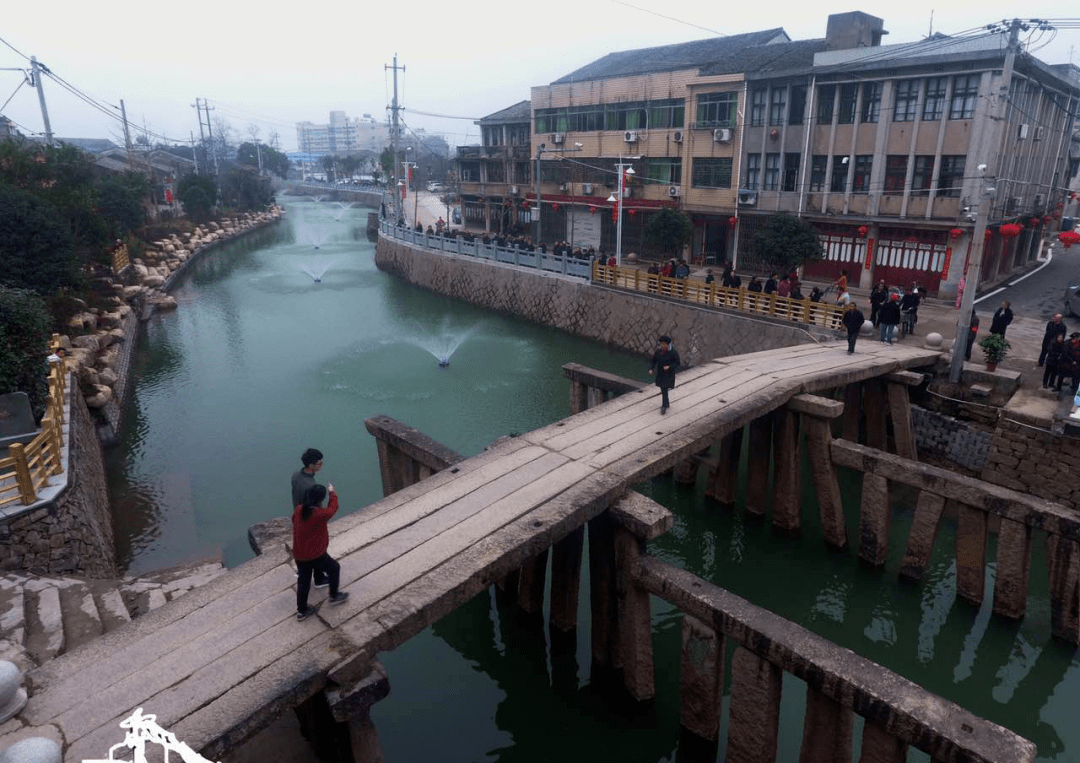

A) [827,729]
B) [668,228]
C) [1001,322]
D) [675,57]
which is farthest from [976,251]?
[675,57]

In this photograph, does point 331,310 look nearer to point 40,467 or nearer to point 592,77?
point 592,77

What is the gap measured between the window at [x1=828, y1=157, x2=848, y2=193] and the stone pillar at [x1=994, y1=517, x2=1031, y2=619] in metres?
19.6

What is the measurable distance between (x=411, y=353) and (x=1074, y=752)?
855 inches

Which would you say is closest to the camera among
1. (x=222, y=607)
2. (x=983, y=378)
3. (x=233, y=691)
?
(x=233, y=691)

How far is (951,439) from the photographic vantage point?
15.4 m

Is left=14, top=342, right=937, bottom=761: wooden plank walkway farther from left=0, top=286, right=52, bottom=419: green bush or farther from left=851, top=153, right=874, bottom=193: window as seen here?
left=851, top=153, right=874, bottom=193: window

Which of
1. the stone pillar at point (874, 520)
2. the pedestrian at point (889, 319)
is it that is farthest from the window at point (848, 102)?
the stone pillar at point (874, 520)

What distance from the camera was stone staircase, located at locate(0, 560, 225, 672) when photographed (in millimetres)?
7641

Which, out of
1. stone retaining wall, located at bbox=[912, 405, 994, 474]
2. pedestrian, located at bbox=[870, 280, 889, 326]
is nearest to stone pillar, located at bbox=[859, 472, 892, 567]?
stone retaining wall, located at bbox=[912, 405, 994, 474]

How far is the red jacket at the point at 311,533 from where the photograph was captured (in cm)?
600

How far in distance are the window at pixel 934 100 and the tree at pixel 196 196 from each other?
5518 centimetres

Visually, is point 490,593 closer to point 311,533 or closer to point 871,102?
point 311,533

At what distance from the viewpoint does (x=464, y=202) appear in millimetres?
50469

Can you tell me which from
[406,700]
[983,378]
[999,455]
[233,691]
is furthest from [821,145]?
[233,691]
